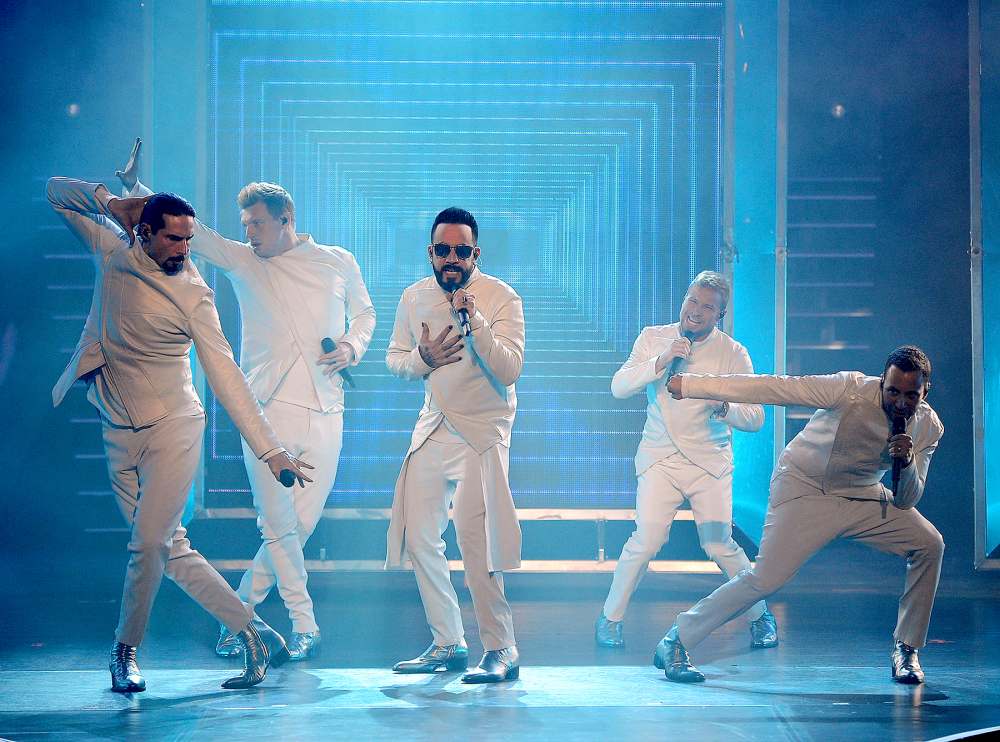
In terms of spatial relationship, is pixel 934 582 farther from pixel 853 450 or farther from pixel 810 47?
pixel 810 47

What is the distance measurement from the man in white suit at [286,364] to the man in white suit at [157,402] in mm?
582

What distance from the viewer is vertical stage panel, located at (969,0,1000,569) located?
5.96 meters

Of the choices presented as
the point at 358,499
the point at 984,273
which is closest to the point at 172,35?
the point at 358,499

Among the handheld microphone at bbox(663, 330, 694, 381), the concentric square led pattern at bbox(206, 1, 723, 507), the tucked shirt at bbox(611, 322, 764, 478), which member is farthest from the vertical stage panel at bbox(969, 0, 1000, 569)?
the handheld microphone at bbox(663, 330, 694, 381)

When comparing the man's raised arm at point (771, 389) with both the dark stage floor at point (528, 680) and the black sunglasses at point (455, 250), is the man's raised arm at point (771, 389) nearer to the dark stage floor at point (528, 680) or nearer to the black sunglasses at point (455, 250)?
the black sunglasses at point (455, 250)

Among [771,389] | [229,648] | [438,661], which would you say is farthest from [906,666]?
[229,648]

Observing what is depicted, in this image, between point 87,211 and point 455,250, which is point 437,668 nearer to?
point 455,250

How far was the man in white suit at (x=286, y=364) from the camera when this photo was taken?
4434 millimetres

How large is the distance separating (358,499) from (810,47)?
3666mm

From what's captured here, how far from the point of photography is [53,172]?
6.00 meters

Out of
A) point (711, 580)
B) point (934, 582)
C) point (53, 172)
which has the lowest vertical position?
point (711, 580)

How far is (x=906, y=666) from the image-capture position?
3932mm

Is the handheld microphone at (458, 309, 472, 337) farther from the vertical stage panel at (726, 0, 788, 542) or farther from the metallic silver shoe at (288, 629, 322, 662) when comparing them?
the vertical stage panel at (726, 0, 788, 542)

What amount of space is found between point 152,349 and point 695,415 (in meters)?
2.33
